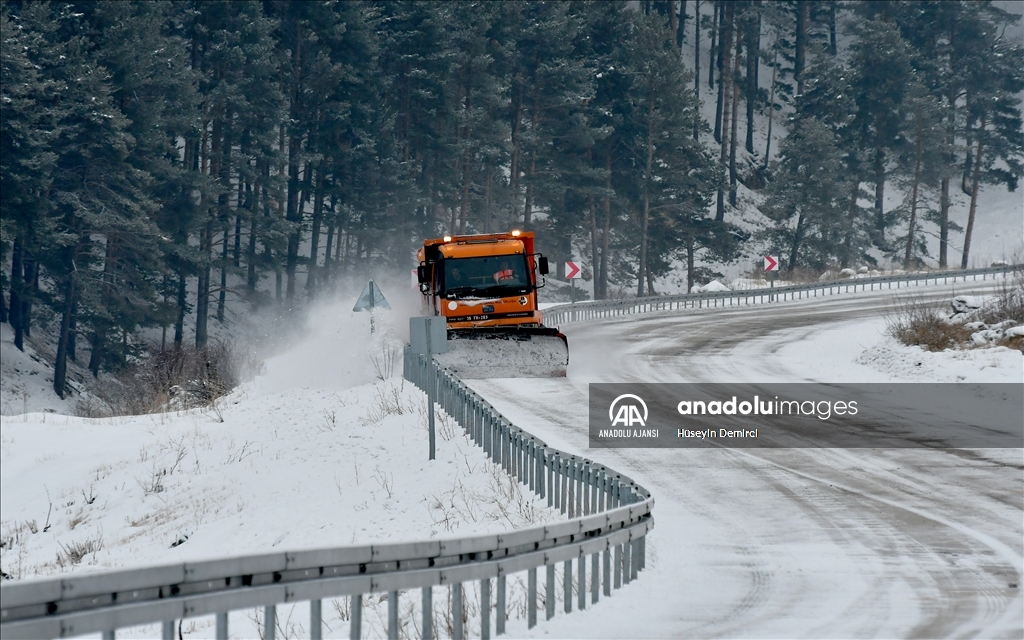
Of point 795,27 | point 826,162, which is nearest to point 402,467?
point 826,162

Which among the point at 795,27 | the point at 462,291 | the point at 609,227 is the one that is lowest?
the point at 462,291

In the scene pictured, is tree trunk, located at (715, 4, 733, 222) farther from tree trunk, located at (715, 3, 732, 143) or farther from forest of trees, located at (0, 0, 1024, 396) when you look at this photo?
forest of trees, located at (0, 0, 1024, 396)

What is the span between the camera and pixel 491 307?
21.9 metres

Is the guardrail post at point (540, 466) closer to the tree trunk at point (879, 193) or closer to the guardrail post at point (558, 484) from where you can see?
the guardrail post at point (558, 484)

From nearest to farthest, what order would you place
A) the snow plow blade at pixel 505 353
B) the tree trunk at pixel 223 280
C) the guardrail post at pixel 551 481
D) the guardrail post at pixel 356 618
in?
the guardrail post at pixel 356 618
the guardrail post at pixel 551 481
the snow plow blade at pixel 505 353
the tree trunk at pixel 223 280

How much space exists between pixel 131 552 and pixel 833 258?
2123 inches

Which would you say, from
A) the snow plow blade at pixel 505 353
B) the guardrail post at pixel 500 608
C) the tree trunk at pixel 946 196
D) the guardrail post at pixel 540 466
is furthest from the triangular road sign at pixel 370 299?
the tree trunk at pixel 946 196

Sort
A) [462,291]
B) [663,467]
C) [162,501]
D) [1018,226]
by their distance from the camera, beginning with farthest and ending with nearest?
1. [1018,226]
2. [462,291]
3. [162,501]
4. [663,467]

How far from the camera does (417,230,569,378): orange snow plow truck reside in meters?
21.0

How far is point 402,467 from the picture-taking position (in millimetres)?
15430

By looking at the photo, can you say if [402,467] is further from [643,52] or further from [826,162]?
[826,162]

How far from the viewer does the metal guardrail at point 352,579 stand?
5.02 meters

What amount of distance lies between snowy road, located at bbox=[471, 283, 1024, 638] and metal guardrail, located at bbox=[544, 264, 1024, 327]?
1727 cm
